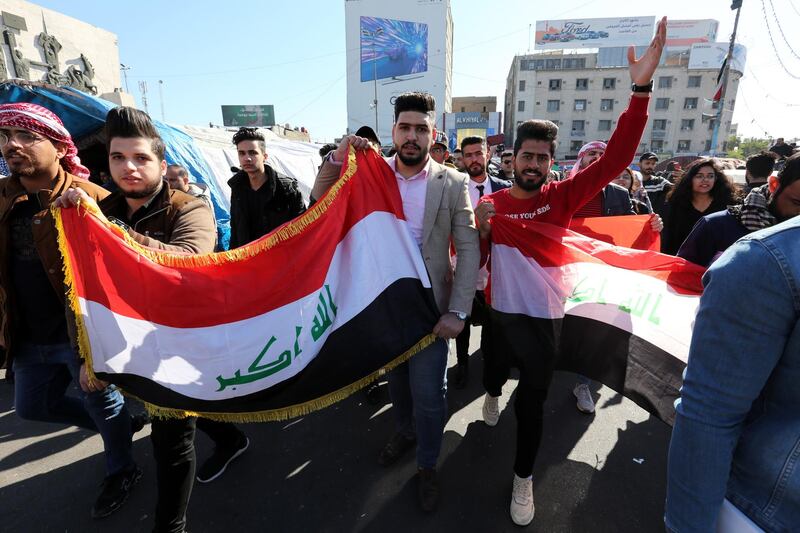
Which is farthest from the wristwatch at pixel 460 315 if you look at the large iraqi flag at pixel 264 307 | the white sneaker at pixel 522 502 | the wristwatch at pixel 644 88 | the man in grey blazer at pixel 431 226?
the wristwatch at pixel 644 88

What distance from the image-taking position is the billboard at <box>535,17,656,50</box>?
5162 centimetres

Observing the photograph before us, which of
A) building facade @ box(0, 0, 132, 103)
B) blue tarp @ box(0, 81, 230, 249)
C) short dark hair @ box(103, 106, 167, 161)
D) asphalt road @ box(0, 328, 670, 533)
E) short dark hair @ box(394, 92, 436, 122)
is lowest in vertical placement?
asphalt road @ box(0, 328, 670, 533)

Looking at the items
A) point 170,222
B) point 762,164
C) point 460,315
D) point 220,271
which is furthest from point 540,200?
point 762,164

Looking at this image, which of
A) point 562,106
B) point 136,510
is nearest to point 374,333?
point 136,510

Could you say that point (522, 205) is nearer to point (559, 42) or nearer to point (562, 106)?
point (562, 106)

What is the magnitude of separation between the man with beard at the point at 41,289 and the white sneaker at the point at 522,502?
2.34m

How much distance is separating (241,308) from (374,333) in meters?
0.67

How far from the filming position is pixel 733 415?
87 centimetres

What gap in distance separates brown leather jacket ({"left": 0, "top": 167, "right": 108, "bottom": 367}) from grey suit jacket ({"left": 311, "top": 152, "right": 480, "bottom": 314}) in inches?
73.7

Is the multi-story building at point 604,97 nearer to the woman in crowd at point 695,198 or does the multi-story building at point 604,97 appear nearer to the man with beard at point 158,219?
the woman in crowd at point 695,198

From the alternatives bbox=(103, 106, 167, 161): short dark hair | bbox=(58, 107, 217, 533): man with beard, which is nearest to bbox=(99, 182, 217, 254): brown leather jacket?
bbox=(58, 107, 217, 533): man with beard

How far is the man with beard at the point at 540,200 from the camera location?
6.67 ft

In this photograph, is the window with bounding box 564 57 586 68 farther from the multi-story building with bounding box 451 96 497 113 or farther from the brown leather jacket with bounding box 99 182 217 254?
the brown leather jacket with bounding box 99 182 217 254

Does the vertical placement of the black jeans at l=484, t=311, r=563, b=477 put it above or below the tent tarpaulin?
below
